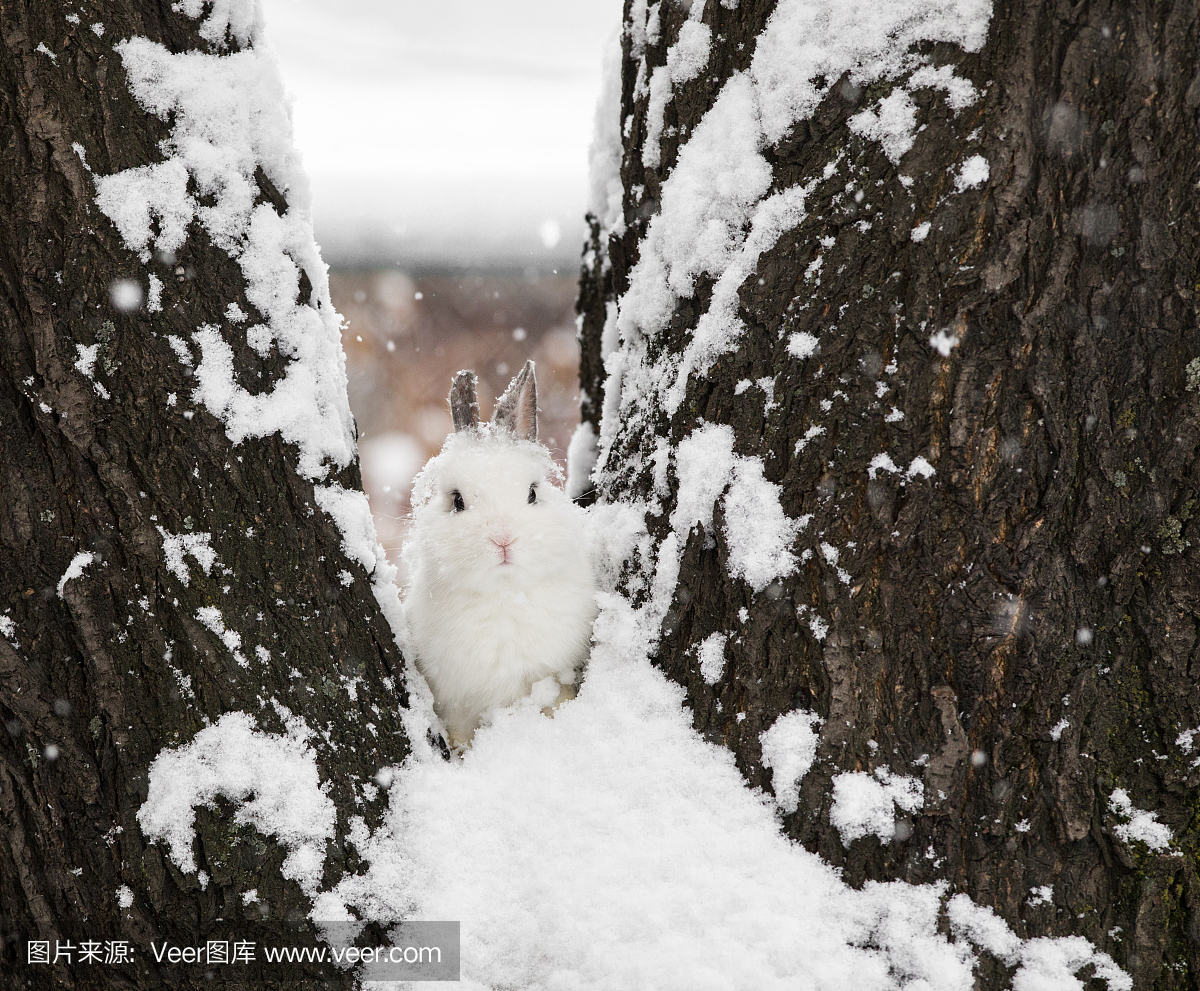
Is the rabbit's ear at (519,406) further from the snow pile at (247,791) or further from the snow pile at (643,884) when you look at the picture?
the snow pile at (247,791)

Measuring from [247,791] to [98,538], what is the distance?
591mm

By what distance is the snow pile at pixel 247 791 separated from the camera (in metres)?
1.64

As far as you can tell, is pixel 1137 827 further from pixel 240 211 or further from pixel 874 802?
pixel 240 211

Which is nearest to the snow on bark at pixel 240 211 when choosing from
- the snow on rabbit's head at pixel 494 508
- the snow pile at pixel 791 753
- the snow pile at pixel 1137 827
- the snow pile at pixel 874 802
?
the snow on rabbit's head at pixel 494 508

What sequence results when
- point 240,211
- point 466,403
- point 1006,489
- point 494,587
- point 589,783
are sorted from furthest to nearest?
point 466,403
point 494,587
point 589,783
point 240,211
point 1006,489

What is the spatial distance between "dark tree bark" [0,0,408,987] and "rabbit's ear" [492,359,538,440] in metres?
1.27

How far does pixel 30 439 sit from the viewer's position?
5.31 ft

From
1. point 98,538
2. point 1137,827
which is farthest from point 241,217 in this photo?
point 1137,827

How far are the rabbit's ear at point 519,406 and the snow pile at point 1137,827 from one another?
2041 mm

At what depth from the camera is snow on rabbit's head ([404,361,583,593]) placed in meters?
2.61

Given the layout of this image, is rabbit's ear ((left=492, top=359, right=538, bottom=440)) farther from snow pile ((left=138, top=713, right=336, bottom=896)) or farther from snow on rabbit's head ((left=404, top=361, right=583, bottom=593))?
snow pile ((left=138, top=713, right=336, bottom=896))

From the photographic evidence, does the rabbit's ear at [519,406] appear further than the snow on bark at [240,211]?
Yes

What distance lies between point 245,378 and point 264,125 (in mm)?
562

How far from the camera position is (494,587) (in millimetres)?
2625
